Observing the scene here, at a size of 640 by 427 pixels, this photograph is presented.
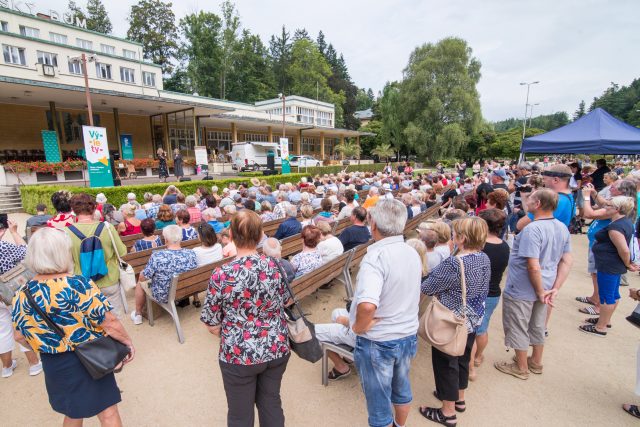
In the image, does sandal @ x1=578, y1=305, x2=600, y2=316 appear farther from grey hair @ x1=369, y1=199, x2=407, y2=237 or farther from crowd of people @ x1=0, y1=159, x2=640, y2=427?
grey hair @ x1=369, y1=199, x2=407, y2=237

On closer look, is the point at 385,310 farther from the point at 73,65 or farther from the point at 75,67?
the point at 75,67

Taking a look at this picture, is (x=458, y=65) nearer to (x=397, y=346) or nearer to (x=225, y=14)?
(x=225, y=14)

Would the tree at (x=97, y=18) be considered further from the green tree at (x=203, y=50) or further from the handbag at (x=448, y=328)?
the handbag at (x=448, y=328)

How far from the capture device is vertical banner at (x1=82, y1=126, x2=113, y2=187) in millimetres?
9867

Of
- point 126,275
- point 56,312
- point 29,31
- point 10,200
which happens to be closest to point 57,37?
point 29,31

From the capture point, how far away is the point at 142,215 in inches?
252

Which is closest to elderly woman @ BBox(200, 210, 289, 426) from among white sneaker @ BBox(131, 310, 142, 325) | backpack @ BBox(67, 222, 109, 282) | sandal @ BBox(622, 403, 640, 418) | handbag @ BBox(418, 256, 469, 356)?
handbag @ BBox(418, 256, 469, 356)

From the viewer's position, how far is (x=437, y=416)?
2.52 m

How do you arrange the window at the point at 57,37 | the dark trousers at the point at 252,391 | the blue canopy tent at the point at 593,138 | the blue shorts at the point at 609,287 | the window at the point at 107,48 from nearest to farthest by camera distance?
1. the dark trousers at the point at 252,391
2. the blue shorts at the point at 609,287
3. the blue canopy tent at the point at 593,138
4. the window at the point at 57,37
5. the window at the point at 107,48

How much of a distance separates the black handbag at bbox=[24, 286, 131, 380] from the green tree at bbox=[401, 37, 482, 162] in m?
36.0

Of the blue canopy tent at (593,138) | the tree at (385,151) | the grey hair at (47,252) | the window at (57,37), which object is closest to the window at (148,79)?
the window at (57,37)

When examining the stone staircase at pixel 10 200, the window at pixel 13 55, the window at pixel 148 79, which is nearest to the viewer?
the stone staircase at pixel 10 200

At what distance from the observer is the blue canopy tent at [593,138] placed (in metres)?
6.26

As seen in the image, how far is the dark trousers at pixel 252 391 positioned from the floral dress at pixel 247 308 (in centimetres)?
6
